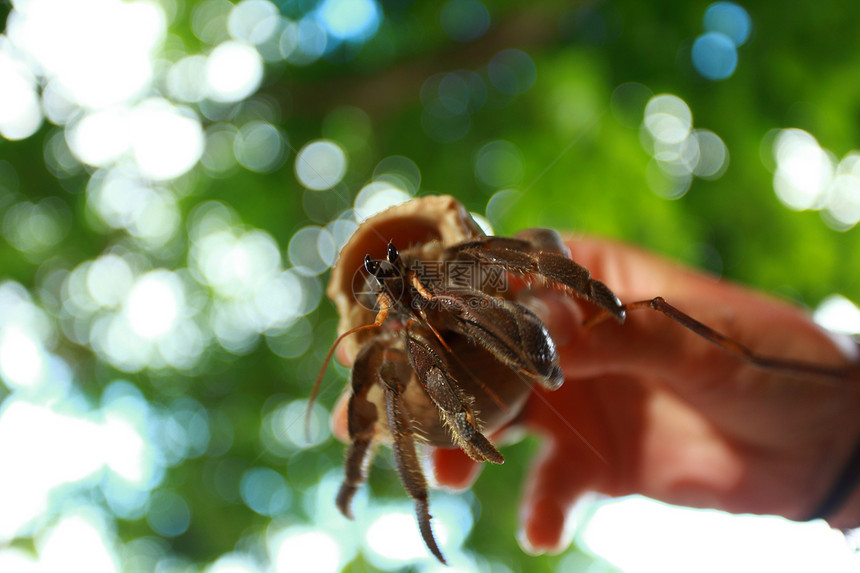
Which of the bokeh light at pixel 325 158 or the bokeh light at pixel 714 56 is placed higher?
the bokeh light at pixel 714 56

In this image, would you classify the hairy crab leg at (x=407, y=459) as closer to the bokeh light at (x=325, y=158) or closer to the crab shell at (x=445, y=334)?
the crab shell at (x=445, y=334)

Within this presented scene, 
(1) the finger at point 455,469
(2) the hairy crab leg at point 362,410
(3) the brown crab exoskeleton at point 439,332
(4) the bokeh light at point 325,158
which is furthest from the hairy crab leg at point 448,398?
(4) the bokeh light at point 325,158

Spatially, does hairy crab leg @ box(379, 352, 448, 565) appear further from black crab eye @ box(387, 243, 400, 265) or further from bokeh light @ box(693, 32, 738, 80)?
bokeh light @ box(693, 32, 738, 80)

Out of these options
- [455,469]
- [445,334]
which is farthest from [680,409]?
[445,334]

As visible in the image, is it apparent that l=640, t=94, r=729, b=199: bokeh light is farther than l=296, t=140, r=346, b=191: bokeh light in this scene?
No

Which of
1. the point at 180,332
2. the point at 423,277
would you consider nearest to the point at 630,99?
the point at 423,277

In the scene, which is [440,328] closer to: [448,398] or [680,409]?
[448,398]

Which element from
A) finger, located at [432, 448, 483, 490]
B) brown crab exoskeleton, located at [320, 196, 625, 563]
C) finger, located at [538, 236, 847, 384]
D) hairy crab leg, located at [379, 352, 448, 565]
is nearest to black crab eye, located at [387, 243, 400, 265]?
brown crab exoskeleton, located at [320, 196, 625, 563]
